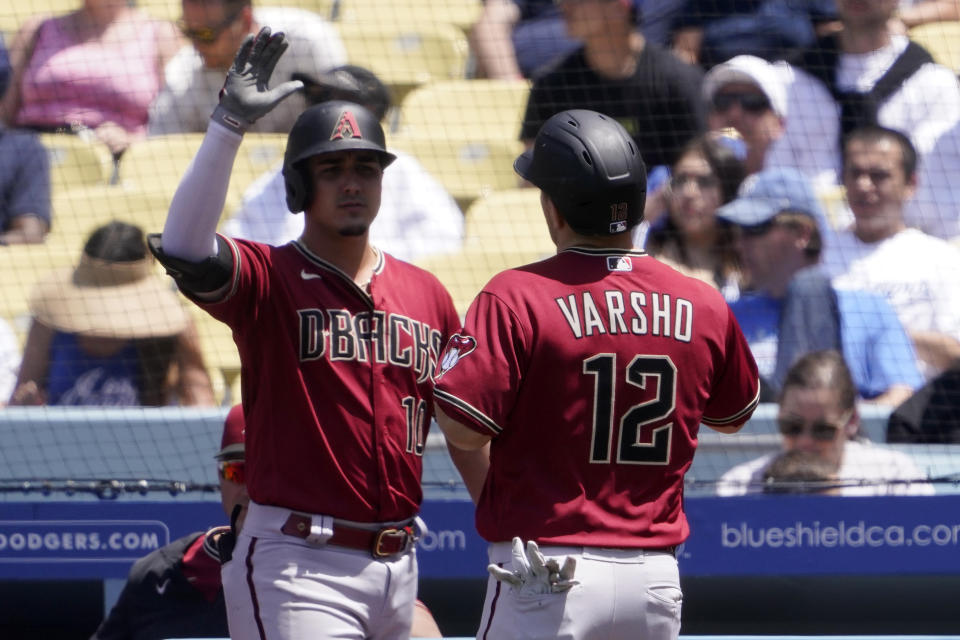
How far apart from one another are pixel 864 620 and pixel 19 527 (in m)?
2.44

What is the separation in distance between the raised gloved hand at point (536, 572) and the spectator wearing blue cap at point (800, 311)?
88.9 inches

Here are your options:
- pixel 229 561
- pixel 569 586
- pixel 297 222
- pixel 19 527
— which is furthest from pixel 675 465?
pixel 297 222

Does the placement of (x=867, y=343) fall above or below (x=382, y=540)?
above

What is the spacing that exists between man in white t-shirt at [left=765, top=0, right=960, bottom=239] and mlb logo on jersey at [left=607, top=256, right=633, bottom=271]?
309cm

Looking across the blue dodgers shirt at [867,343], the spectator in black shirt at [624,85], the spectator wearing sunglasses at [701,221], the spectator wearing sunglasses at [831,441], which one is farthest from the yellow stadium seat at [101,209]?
the spectator wearing sunglasses at [831,441]

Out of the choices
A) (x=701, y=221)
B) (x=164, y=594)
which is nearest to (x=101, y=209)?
(x=701, y=221)

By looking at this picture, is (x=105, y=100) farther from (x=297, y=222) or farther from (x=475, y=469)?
(x=475, y=469)

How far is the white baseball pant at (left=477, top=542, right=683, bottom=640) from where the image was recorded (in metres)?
1.95

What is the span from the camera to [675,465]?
6.79 feet

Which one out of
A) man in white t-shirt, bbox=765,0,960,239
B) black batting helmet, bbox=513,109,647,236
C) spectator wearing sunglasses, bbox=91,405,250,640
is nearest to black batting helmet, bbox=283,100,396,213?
black batting helmet, bbox=513,109,647,236

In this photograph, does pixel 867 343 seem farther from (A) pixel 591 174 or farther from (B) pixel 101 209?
(B) pixel 101 209

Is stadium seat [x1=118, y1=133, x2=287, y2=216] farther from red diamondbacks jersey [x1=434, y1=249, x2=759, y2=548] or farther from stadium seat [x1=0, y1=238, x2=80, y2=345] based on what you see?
red diamondbacks jersey [x1=434, y1=249, x2=759, y2=548]

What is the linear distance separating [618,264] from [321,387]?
0.61 metres

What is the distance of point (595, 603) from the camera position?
6.44 feet
